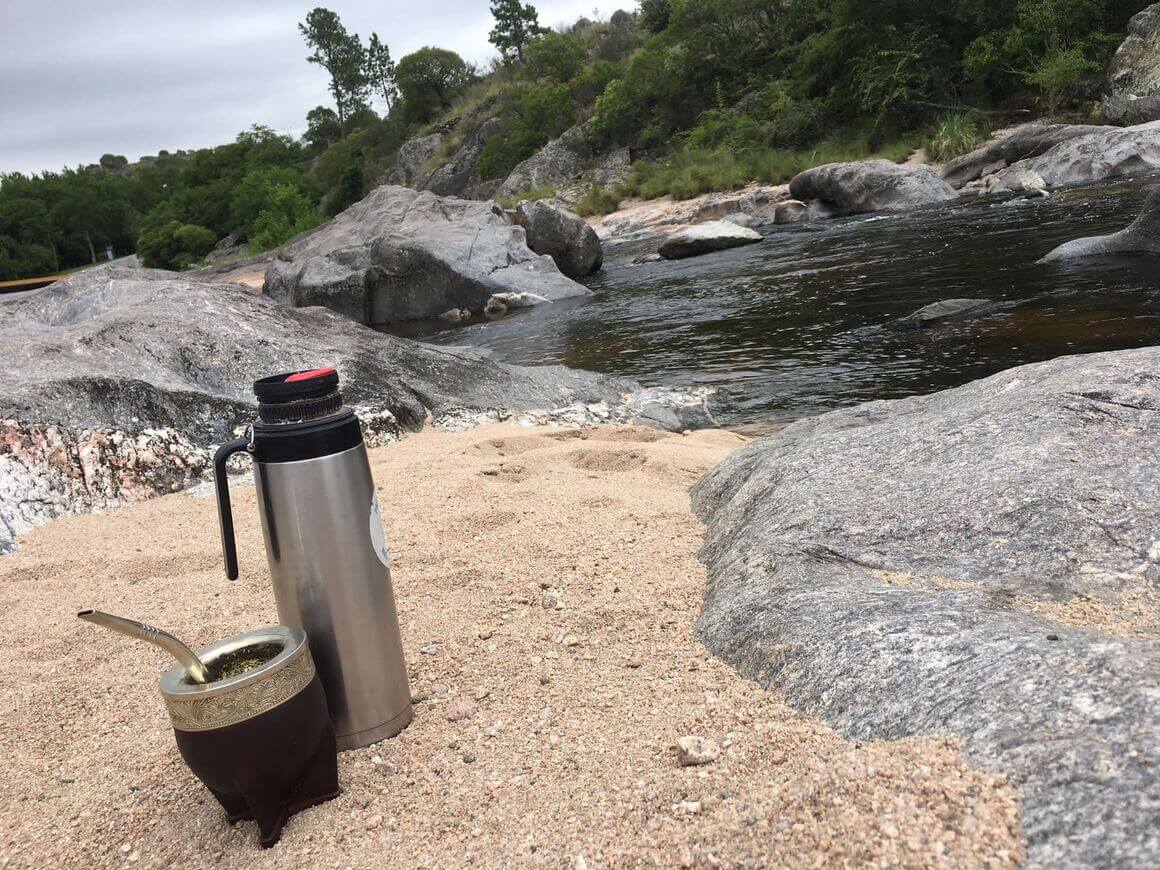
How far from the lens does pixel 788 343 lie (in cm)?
921

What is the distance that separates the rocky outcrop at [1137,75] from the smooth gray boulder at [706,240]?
10713 millimetres

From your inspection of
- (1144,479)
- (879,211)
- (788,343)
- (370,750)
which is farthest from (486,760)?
(879,211)

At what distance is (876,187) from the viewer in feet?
67.7

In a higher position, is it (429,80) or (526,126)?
(429,80)

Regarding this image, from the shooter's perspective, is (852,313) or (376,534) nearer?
(376,534)

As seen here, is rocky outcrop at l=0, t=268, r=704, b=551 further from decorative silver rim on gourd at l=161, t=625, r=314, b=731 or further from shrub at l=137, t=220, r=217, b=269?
shrub at l=137, t=220, r=217, b=269

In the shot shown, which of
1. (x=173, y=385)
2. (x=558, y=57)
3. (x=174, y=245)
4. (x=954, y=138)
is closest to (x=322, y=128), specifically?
(x=174, y=245)

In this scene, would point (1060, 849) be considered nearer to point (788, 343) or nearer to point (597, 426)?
point (597, 426)

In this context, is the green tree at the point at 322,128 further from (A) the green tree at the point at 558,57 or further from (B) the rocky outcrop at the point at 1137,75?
(B) the rocky outcrop at the point at 1137,75

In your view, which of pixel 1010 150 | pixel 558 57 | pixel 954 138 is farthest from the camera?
pixel 558 57

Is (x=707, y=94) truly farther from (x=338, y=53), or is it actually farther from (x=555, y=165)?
(x=338, y=53)

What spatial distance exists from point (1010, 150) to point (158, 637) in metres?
23.8

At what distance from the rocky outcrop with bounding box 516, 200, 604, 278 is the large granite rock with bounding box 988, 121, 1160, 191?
31.5 ft

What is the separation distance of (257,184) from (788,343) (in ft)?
191
